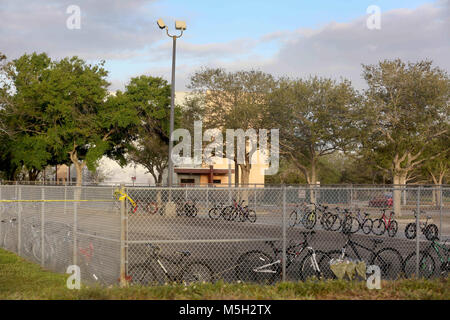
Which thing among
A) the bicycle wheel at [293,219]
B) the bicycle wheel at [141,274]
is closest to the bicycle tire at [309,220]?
the bicycle wheel at [293,219]

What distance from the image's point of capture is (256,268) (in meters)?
10.2

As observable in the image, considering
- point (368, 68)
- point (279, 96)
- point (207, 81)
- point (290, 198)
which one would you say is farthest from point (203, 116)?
point (290, 198)

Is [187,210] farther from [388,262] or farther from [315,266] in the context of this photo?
[388,262]

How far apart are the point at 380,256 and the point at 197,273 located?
3.91 m

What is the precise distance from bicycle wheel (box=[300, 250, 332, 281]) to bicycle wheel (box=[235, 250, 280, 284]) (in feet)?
2.13

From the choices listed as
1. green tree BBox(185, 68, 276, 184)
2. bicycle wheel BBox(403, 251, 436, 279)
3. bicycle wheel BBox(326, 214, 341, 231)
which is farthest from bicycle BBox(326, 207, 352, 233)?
green tree BBox(185, 68, 276, 184)

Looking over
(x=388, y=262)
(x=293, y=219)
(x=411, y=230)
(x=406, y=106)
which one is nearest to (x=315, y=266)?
(x=388, y=262)

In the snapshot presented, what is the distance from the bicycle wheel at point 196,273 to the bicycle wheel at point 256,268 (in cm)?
60

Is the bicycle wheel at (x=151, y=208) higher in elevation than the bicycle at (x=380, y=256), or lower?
higher

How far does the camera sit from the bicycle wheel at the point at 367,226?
17906 millimetres

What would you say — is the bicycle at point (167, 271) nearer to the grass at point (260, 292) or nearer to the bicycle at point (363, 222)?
the grass at point (260, 292)

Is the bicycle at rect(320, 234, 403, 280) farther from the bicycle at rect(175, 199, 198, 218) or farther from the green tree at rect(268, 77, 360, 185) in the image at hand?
the green tree at rect(268, 77, 360, 185)

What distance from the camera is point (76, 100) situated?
41625mm
